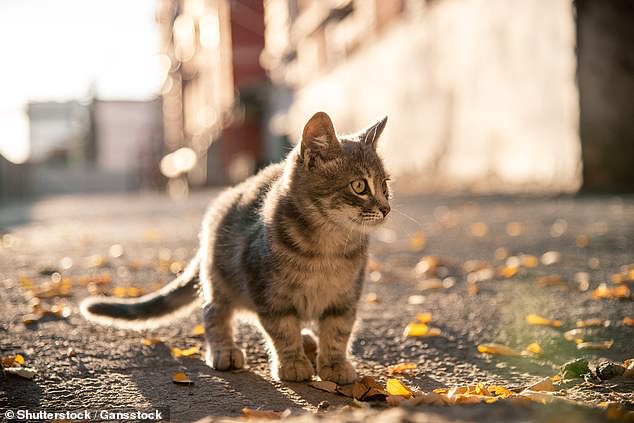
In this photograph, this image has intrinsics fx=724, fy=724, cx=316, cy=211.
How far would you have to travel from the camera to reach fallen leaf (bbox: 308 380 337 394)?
2.80 meters

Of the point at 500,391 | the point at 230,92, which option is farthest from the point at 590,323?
the point at 230,92

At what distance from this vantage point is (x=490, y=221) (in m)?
8.31

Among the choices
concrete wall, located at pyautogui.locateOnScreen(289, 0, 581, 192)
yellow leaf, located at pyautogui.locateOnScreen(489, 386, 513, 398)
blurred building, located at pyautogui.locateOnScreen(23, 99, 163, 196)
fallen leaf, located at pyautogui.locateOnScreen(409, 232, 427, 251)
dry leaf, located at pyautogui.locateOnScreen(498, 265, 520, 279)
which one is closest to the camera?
yellow leaf, located at pyautogui.locateOnScreen(489, 386, 513, 398)

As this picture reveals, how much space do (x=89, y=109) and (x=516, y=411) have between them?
5060 cm

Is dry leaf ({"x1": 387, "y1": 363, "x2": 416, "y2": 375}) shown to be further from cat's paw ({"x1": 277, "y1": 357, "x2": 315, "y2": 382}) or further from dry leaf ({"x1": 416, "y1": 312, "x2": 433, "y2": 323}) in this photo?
dry leaf ({"x1": 416, "y1": 312, "x2": 433, "y2": 323})

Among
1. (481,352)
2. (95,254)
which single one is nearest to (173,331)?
(481,352)

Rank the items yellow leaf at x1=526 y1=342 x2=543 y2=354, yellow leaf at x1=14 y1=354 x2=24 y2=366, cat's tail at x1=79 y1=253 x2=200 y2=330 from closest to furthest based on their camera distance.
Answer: yellow leaf at x1=14 y1=354 x2=24 y2=366
yellow leaf at x1=526 y1=342 x2=543 y2=354
cat's tail at x1=79 y1=253 x2=200 y2=330

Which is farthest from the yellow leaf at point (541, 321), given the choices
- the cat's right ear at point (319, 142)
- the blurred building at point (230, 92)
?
the blurred building at point (230, 92)

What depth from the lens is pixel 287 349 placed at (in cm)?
299

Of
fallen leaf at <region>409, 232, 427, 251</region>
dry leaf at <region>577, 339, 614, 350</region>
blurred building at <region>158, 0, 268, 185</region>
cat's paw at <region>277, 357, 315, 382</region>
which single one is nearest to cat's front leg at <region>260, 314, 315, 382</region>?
cat's paw at <region>277, 357, 315, 382</region>

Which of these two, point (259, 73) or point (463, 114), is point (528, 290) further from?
point (259, 73)

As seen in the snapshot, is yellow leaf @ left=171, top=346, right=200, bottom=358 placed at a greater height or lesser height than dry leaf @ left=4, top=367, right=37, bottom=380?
lesser

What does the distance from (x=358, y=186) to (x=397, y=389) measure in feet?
2.98

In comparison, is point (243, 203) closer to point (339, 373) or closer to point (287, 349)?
point (287, 349)
